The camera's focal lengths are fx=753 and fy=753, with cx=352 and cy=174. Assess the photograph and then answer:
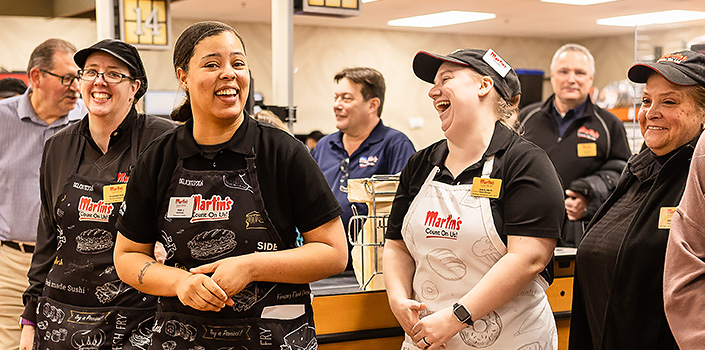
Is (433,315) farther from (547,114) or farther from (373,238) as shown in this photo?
(547,114)

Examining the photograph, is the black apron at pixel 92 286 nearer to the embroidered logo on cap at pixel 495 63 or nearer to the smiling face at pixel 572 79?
the embroidered logo on cap at pixel 495 63

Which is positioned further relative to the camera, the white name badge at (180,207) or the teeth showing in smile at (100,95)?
the teeth showing in smile at (100,95)

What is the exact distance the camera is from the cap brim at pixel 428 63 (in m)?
2.43

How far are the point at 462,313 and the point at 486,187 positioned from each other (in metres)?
0.39

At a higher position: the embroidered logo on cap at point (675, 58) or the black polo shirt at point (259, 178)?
the embroidered logo on cap at point (675, 58)

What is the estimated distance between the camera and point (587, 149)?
4484 millimetres

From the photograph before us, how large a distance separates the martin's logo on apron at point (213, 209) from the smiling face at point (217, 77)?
8.5 inches

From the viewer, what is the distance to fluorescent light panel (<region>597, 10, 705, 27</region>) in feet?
37.0

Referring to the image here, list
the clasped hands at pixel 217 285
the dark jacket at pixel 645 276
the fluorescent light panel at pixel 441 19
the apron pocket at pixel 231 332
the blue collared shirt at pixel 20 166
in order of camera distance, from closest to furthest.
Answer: the clasped hands at pixel 217 285
the apron pocket at pixel 231 332
the dark jacket at pixel 645 276
the blue collared shirt at pixel 20 166
the fluorescent light panel at pixel 441 19

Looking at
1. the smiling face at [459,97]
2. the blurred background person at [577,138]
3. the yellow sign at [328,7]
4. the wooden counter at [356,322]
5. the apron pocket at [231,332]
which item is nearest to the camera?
the apron pocket at [231,332]

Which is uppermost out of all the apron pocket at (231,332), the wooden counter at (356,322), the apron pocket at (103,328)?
the apron pocket at (231,332)

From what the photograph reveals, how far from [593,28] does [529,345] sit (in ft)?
41.2

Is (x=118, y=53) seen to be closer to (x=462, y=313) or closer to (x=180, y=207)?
(x=180, y=207)

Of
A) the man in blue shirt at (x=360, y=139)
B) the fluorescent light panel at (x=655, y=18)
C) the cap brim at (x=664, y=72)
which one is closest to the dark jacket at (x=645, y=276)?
the cap brim at (x=664, y=72)
